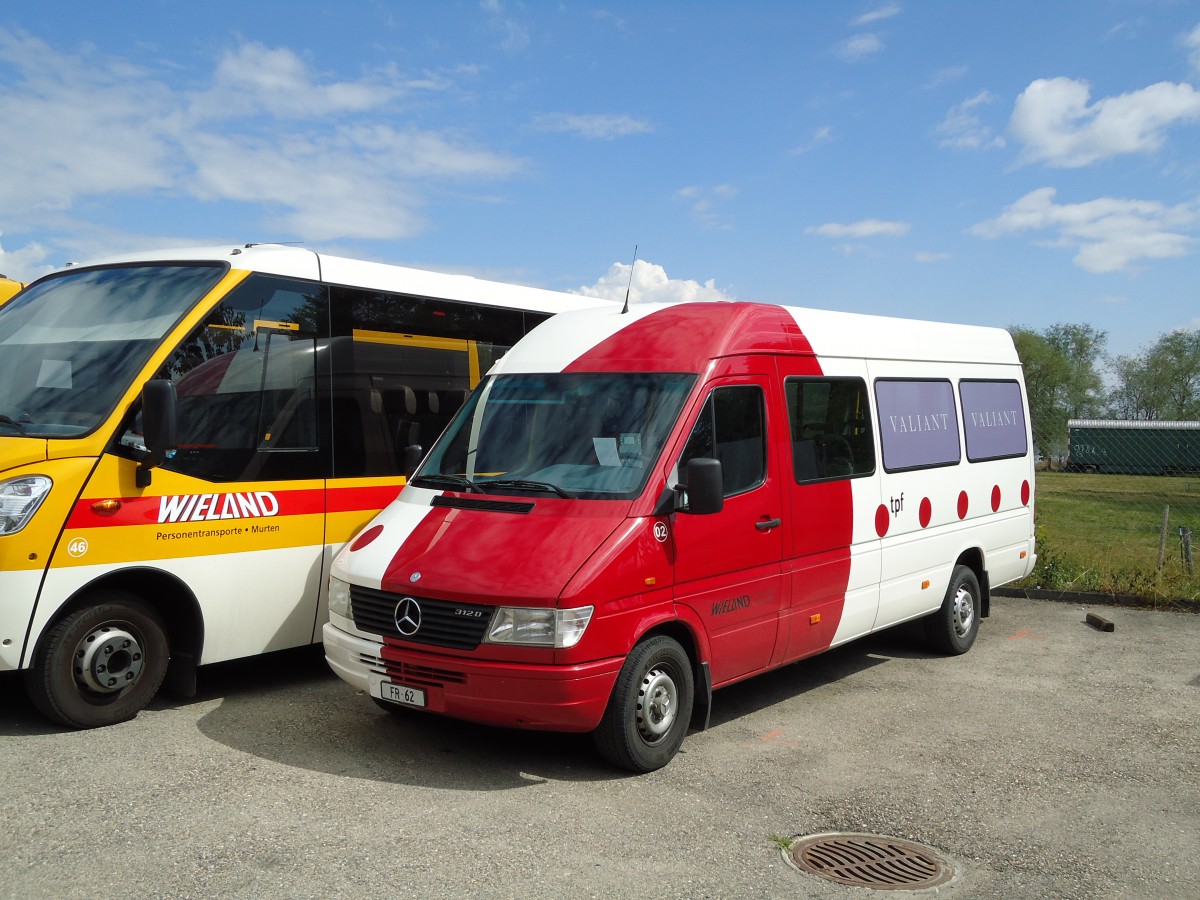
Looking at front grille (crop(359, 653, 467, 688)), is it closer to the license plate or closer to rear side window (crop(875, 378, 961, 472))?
the license plate

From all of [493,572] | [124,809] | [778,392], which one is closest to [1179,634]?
[778,392]

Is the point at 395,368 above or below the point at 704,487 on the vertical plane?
above

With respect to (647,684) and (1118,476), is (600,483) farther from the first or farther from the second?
(1118,476)

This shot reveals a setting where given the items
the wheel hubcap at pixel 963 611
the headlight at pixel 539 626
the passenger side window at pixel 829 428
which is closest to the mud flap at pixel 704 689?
the headlight at pixel 539 626

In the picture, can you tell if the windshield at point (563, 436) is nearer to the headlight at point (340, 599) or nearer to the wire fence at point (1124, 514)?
the headlight at point (340, 599)

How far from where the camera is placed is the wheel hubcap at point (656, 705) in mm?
6121

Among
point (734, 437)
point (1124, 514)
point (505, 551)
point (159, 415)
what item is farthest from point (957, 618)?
point (1124, 514)

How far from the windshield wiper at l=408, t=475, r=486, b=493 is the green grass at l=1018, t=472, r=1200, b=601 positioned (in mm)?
7535

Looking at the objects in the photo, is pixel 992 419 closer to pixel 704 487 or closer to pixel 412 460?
pixel 704 487

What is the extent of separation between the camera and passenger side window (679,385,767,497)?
6684mm

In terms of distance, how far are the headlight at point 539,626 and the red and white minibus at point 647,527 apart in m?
0.01

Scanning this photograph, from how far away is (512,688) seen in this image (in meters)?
5.74

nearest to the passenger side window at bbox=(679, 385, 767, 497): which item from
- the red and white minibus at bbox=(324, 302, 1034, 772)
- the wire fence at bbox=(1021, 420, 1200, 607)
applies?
the red and white minibus at bbox=(324, 302, 1034, 772)

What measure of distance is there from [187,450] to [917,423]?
5502mm
